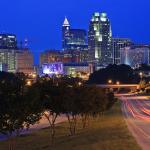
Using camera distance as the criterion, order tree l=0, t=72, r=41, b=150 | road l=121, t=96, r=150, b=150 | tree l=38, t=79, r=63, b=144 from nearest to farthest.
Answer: tree l=0, t=72, r=41, b=150, road l=121, t=96, r=150, b=150, tree l=38, t=79, r=63, b=144

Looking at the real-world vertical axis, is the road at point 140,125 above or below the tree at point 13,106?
below

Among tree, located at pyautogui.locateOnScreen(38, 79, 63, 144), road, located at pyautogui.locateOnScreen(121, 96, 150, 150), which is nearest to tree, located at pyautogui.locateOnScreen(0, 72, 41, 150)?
Result: road, located at pyautogui.locateOnScreen(121, 96, 150, 150)

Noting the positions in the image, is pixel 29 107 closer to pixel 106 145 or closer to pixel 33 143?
pixel 106 145

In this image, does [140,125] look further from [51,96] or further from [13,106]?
[13,106]

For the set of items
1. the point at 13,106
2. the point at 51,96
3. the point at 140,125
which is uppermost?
the point at 51,96

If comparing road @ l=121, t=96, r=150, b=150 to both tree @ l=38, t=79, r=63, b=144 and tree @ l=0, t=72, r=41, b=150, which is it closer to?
tree @ l=38, t=79, r=63, b=144

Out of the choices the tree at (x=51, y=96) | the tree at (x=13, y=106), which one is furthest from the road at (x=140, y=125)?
the tree at (x=13, y=106)

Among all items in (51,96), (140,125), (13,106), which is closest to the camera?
(13,106)

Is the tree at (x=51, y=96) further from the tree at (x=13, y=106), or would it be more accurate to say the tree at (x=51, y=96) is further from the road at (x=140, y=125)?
the tree at (x=13, y=106)

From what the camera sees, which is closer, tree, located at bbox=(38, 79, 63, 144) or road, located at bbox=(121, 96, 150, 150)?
road, located at bbox=(121, 96, 150, 150)

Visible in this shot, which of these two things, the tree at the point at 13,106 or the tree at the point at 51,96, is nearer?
the tree at the point at 13,106

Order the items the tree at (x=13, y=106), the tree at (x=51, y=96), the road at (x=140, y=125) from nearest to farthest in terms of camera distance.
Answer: the tree at (x=13, y=106)
the road at (x=140, y=125)
the tree at (x=51, y=96)

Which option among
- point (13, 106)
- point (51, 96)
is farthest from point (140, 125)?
point (13, 106)

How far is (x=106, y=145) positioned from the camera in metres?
Result: 34.1
